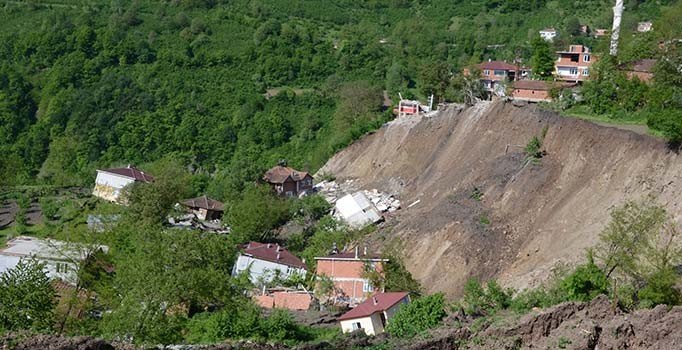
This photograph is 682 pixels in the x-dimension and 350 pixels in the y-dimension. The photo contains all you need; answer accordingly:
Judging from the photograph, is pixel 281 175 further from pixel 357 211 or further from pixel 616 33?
pixel 616 33

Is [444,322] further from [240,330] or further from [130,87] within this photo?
[130,87]

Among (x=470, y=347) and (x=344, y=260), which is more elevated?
(x=470, y=347)

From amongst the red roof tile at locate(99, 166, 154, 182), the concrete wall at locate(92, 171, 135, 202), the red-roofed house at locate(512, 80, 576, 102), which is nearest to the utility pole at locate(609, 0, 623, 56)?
the red-roofed house at locate(512, 80, 576, 102)

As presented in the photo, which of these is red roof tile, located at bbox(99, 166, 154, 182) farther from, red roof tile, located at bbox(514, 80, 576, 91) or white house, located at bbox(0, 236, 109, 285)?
red roof tile, located at bbox(514, 80, 576, 91)

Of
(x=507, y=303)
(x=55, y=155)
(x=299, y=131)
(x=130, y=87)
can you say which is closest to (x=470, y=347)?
(x=507, y=303)

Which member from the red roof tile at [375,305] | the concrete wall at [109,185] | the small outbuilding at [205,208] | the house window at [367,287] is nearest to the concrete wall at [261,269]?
the house window at [367,287]
